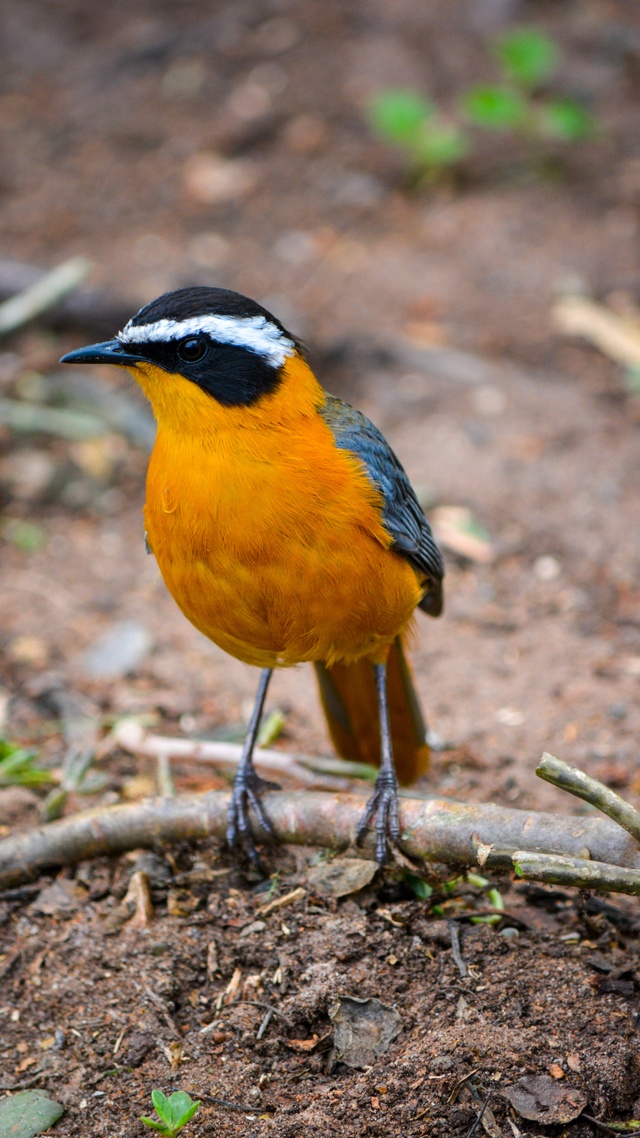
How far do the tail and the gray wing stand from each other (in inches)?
16.9

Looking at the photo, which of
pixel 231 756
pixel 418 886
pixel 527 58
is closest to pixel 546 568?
pixel 231 756

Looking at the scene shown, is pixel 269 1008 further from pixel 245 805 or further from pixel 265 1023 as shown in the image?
pixel 245 805

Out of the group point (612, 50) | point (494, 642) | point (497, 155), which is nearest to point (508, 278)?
point (497, 155)

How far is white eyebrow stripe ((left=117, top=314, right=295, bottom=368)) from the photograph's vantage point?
138 inches

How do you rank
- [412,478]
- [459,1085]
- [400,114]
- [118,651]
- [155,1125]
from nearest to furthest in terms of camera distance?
1. [155,1125]
2. [459,1085]
3. [118,651]
4. [412,478]
5. [400,114]

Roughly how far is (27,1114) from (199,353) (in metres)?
2.33

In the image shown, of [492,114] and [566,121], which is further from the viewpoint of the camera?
[566,121]

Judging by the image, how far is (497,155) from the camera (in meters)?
9.93

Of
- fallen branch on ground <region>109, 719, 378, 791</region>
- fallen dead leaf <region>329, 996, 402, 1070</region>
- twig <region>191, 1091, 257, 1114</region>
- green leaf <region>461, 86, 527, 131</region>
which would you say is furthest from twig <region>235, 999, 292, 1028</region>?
green leaf <region>461, 86, 527, 131</region>

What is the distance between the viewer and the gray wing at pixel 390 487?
12.9 feet

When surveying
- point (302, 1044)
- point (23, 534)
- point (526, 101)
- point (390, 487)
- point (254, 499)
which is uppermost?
point (526, 101)

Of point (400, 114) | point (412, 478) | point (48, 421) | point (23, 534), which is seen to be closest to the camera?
point (23, 534)

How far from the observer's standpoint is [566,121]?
962 cm

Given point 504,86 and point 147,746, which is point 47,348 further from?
point 504,86
